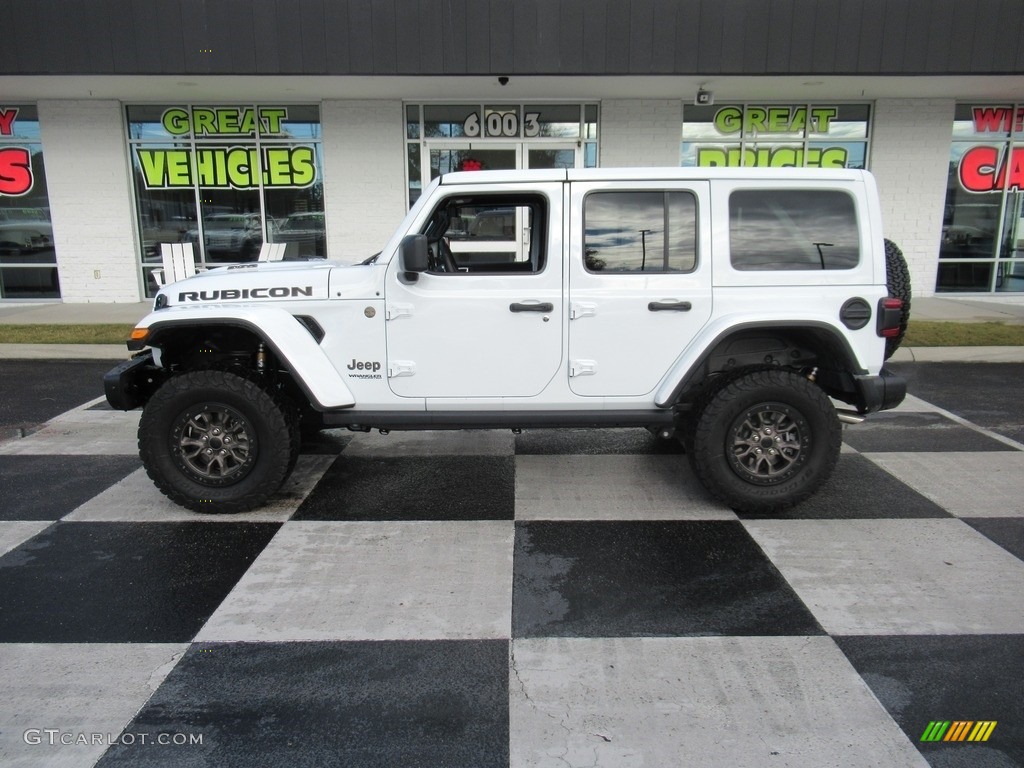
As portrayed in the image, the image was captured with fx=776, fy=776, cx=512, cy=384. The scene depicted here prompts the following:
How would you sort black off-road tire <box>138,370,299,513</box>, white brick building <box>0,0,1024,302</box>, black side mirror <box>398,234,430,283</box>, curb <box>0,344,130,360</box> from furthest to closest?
white brick building <box>0,0,1024,302</box> → curb <box>0,344,130,360</box> → black off-road tire <box>138,370,299,513</box> → black side mirror <box>398,234,430,283</box>

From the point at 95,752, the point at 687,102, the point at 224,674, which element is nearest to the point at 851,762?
the point at 224,674

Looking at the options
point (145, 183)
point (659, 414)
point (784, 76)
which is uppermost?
point (784, 76)

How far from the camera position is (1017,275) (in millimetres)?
14930

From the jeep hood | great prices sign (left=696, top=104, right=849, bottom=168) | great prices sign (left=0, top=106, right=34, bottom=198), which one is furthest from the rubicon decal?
great prices sign (left=0, top=106, right=34, bottom=198)

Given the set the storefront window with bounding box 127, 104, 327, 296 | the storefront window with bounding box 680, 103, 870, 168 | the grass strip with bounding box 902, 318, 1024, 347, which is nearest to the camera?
the grass strip with bounding box 902, 318, 1024, 347

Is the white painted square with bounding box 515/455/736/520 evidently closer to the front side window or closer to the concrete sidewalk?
the front side window

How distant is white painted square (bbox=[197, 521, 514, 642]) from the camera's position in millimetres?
3590

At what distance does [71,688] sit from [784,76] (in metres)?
11.8

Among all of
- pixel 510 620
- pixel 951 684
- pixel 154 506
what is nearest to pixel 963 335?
pixel 951 684

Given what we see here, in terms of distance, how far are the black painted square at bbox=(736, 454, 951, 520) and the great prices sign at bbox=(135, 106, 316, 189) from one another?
11.0 meters

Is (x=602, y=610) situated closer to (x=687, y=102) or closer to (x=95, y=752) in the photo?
(x=95, y=752)

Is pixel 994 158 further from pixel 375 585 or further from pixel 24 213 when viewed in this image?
pixel 24 213

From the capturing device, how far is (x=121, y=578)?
161 inches

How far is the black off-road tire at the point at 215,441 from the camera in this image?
4812 millimetres
